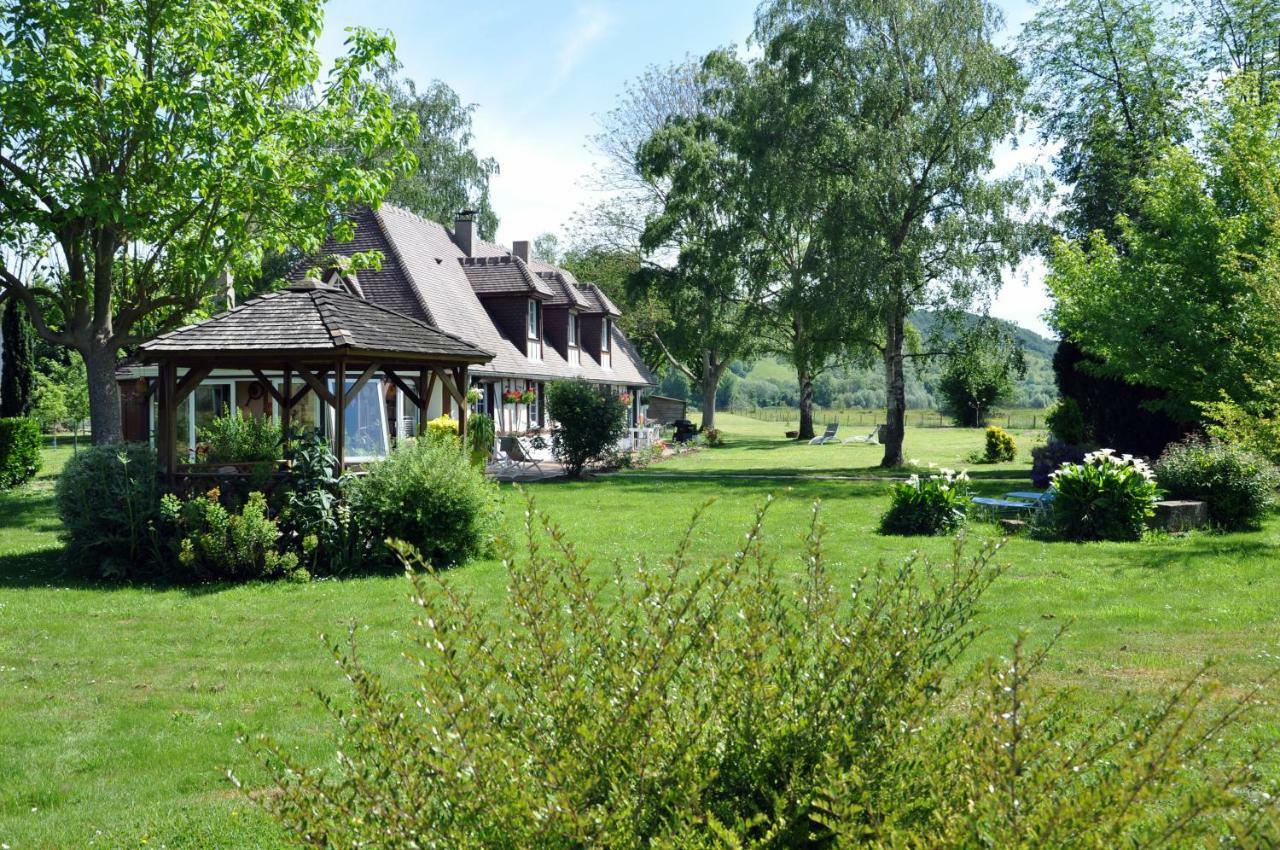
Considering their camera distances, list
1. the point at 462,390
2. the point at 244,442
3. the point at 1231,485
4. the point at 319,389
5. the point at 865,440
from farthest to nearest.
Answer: the point at 865,440 → the point at 462,390 → the point at 1231,485 → the point at 244,442 → the point at 319,389

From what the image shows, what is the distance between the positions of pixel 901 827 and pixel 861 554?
10182 mm

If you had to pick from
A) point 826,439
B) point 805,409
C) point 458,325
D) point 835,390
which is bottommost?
point 826,439

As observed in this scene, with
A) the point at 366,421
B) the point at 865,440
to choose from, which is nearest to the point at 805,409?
the point at 865,440

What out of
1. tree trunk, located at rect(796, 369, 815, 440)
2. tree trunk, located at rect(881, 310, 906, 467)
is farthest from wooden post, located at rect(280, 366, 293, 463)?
tree trunk, located at rect(796, 369, 815, 440)

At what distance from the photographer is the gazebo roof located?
1232cm

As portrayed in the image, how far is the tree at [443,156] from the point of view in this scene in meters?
41.7

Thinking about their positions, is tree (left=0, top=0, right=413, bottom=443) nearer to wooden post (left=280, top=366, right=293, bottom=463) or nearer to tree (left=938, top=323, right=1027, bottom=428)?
wooden post (left=280, top=366, right=293, bottom=463)

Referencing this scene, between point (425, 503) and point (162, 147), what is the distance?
30.5ft

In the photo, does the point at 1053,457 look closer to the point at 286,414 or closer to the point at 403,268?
the point at 286,414

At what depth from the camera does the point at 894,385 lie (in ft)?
93.5

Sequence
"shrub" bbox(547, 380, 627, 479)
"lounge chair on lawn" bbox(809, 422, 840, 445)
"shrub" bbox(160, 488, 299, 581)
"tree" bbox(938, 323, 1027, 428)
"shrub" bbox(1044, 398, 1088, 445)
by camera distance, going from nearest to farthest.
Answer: "shrub" bbox(160, 488, 299, 581), "shrub" bbox(547, 380, 627, 479), "shrub" bbox(1044, 398, 1088, 445), "tree" bbox(938, 323, 1027, 428), "lounge chair on lawn" bbox(809, 422, 840, 445)

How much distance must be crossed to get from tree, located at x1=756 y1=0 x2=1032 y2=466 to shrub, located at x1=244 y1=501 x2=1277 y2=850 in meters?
23.1

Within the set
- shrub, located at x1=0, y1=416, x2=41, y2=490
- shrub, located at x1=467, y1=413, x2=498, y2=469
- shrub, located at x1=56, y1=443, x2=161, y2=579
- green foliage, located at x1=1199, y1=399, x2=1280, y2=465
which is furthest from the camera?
shrub, located at x1=467, y1=413, x2=498, y2=469

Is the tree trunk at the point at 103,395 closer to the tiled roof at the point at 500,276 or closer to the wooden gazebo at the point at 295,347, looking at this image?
the wooden gazebo at the point at 295,347
